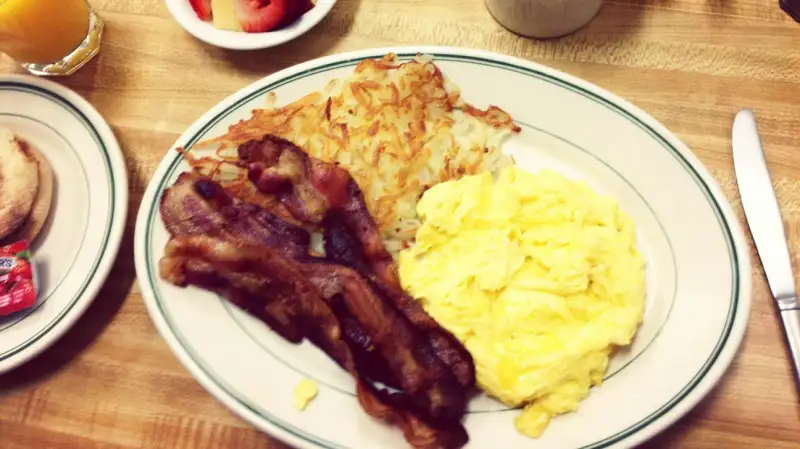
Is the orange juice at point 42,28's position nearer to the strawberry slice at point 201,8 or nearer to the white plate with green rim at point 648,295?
the strawberry slice at point 201,8

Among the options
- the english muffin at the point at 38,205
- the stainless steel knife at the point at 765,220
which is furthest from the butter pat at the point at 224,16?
the stainless steel knife at the point at 765,220

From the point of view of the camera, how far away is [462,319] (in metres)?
1.59

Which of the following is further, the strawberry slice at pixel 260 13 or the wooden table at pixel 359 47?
the strawberry slice at pixel 260 13

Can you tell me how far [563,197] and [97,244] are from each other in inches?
52.0

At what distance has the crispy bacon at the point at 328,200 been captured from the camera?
67.1 inches

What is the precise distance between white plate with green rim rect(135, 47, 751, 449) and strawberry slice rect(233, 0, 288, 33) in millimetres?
248

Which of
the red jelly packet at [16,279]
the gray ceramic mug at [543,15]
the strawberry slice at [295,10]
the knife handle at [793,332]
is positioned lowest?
the red jelly packet at [16,279]

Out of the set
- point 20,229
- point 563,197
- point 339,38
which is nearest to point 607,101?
point 563,197

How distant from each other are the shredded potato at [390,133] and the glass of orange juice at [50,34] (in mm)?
712

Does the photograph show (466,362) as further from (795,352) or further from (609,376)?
(795,352)

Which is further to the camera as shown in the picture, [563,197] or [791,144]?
[791,144]

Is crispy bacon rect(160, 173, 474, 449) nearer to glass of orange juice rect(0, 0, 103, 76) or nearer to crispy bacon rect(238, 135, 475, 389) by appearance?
crispy bacon rect(238, 135, 475, 389)

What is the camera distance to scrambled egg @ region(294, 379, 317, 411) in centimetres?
156

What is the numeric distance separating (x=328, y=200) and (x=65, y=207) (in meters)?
0.86
